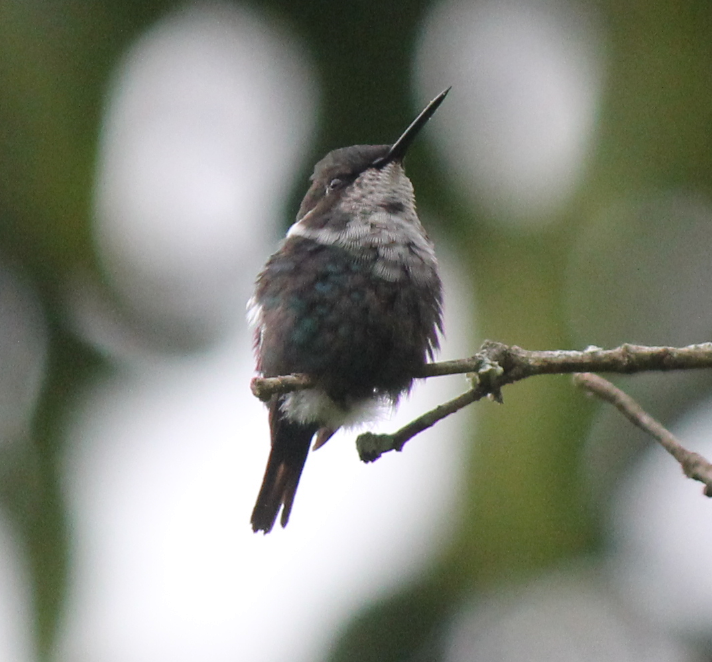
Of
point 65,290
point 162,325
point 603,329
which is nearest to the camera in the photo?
point 603,329

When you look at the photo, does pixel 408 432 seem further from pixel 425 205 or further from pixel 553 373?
pixel 425 205

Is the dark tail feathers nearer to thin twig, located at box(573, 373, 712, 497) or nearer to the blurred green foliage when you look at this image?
the blurred green foliage

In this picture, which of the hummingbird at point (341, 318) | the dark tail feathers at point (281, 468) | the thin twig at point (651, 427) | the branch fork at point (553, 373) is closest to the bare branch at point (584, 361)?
the branch fork at point (553, 373)

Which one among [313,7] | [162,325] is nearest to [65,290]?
[162,325]

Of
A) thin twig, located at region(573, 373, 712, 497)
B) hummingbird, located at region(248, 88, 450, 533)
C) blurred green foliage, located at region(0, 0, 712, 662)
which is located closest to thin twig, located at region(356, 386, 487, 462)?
thin twig, located at region(573, 373, 712, 497)

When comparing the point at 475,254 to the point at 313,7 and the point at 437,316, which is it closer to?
the point at 437,316

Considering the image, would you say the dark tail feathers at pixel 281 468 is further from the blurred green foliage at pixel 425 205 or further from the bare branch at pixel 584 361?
the bare branch at pixel 584 361

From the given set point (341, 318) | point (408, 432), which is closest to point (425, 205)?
point (341, 318)
